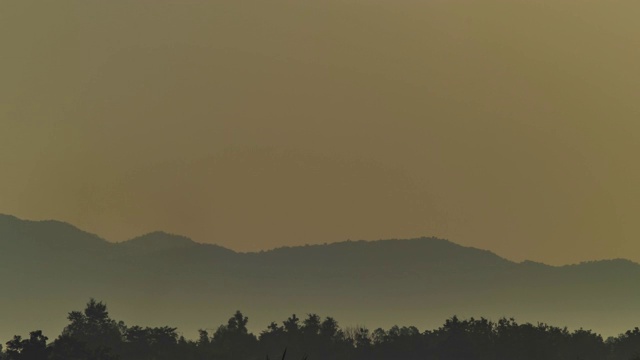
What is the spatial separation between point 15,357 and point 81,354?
27.2 feet

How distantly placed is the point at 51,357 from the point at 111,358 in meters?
6.98

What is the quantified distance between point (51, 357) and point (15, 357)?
5.51 metres

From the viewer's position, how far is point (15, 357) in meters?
166

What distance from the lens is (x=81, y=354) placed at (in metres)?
172

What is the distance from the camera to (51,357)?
170875mm

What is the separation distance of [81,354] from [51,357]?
10.6ft

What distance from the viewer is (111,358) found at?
169m
